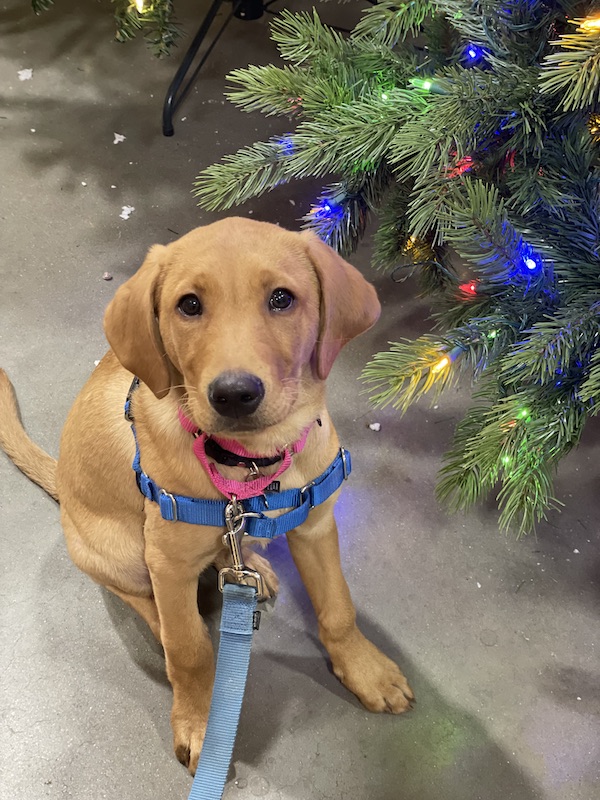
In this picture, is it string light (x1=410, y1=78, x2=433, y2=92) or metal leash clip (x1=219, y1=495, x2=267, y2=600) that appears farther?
string light (x1=410, y1=78, x2=433, y2=92)

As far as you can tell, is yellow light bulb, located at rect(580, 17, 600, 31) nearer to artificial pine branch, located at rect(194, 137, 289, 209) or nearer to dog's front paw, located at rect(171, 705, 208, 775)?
artificial pine branch, located at rect(194, 137, 289, 209)

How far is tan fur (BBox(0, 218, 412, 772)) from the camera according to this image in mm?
1072

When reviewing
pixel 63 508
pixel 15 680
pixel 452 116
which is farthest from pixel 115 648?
pixel 452 116

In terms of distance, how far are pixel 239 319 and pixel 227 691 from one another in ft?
2.30

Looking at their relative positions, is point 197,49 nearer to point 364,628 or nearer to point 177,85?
point 177,85

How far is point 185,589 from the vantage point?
4.44ft

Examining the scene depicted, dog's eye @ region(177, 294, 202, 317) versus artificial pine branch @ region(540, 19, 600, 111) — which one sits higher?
artificial pine branch @ region(540, 19, 600, 111)

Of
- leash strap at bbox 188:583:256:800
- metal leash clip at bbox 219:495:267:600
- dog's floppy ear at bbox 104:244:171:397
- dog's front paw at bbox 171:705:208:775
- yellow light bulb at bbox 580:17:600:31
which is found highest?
yellow light bulb at bbox 580:17:600:31

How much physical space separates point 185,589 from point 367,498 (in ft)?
2.52

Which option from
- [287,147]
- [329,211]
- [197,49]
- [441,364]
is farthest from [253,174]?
[197,49]

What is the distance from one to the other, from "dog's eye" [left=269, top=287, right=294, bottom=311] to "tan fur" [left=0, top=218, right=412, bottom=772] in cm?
1

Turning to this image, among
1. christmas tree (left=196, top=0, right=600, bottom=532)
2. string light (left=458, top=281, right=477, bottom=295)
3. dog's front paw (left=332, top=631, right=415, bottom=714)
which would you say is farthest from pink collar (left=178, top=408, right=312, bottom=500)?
string light (left=458, top=281, right=477, bottom=295)

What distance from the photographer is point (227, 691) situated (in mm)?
1237

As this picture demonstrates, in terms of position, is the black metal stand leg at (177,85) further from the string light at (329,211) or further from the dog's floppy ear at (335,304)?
the dog's floppy ear at (335,304)
